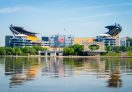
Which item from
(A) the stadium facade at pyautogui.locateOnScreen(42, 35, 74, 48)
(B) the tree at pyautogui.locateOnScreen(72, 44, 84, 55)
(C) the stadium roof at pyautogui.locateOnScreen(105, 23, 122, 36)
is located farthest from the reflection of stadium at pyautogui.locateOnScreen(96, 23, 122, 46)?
(B) the tree at pyautogui.locateOnScreen(72, 44, 84, 55)

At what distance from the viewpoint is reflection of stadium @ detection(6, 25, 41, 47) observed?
7269 inches

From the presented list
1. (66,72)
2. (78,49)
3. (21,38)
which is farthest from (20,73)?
(21,38)

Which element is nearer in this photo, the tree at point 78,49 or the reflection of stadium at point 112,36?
the tree at point 78,49

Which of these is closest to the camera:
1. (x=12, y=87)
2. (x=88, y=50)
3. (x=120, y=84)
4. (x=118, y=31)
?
(x=12, y=87)

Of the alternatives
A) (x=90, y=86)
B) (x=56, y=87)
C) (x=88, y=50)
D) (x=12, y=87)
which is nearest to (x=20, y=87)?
(x=12, y=87)

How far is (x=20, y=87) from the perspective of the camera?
71.1 ft

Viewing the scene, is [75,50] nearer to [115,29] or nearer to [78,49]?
[78,49]

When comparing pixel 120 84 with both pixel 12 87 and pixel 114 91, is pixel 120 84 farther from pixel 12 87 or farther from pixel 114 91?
pixel 12 87

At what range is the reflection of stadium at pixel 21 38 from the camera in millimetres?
184625

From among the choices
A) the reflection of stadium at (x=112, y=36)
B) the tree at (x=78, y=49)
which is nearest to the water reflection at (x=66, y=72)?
the tree at (x=78, y=49)

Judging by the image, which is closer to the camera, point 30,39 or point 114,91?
point 114,91

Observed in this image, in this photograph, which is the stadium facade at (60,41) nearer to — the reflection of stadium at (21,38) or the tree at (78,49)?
the reflection of stadium at (21,38)

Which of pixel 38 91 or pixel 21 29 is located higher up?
pixel 21 29

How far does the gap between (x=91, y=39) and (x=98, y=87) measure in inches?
6585
